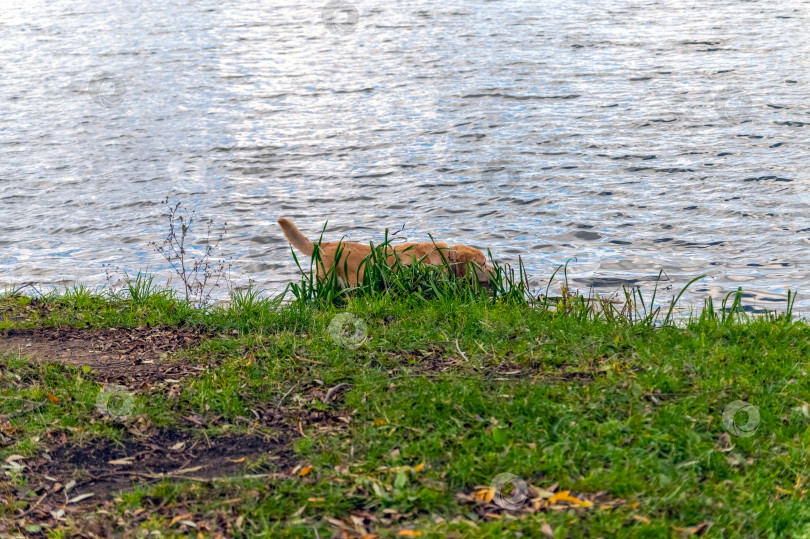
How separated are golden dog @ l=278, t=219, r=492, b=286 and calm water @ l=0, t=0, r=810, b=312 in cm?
187

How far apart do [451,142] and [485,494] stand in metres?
10.5

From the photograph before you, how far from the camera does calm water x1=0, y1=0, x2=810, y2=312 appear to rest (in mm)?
9836

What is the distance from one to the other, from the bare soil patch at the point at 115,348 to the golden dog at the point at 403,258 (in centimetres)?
135

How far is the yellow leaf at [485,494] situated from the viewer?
381cm

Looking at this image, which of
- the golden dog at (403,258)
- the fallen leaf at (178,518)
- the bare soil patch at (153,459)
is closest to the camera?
the fallen leaf at (178,518)

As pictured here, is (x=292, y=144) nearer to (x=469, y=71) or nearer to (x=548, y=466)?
(x=469, y=71)

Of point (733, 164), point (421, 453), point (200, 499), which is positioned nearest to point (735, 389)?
point (421, 453)

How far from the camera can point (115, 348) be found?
598 centimetres

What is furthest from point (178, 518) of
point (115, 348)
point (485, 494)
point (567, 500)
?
point (115, 348)

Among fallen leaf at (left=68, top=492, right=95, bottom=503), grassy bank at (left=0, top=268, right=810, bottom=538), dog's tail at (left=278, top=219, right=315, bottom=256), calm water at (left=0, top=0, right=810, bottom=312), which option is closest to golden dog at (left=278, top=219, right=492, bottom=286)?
dog's tail at (left=278, top=219, right=315, bottom=256)

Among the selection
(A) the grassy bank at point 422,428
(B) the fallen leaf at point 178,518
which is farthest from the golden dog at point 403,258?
(B) the fallen leaf at point 178,518

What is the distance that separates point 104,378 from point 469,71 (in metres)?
14.1

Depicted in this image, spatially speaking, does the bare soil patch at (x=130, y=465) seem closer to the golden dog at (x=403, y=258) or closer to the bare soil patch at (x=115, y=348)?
the bare soil patch at (x=115, y=348)

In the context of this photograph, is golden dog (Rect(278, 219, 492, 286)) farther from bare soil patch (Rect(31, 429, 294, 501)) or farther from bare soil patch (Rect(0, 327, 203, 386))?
bare soil patch (Rect(31, 429, 294, 501))
